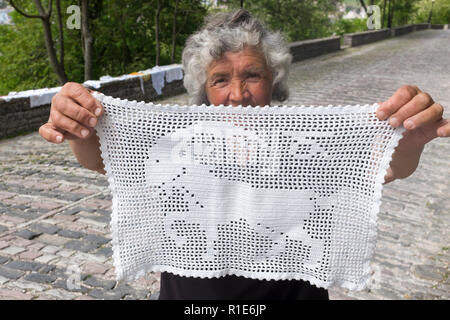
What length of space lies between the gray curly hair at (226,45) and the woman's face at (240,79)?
4 centimetres

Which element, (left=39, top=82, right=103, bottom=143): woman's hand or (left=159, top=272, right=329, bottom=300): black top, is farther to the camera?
(left=159, top=272, right=329, bottom=300): black top

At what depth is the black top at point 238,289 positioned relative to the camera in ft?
5.71

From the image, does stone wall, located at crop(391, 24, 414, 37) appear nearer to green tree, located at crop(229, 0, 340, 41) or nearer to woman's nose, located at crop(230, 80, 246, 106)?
green tree, located at crop(229, 0, 340, 41)

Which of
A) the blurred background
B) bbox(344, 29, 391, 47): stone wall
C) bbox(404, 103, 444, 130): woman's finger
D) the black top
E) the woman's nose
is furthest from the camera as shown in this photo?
bbox(344, 29, 391, 47): stone wall

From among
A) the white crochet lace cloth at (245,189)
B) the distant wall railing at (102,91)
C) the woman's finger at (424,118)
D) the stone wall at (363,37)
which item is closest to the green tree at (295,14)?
the stone wall at (363,37)

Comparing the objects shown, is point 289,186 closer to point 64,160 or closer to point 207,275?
point 207,275

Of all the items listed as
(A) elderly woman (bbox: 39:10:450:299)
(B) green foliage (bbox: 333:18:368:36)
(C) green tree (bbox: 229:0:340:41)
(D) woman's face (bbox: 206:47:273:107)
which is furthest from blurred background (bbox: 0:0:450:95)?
(B) green foliage (bbox: 333:18:368:36)

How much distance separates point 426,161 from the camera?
6461 millimetres

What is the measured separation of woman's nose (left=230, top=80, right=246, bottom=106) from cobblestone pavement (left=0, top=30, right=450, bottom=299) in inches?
79.9

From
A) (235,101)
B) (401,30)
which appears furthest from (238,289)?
(401,30)

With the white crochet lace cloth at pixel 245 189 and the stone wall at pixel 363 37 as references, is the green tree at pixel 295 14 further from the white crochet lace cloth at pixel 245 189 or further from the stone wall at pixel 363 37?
the white crochet lace cloth at pixel 245 189

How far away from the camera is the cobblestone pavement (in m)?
3.39
